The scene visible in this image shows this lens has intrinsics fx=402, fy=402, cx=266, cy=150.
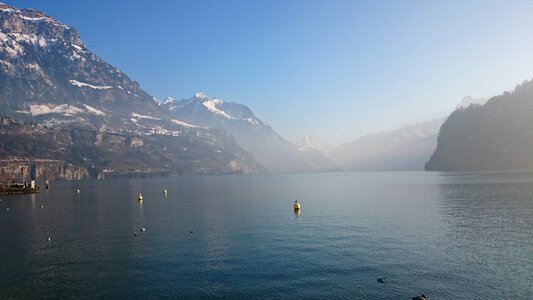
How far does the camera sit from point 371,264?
2264 inches

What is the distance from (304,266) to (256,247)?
1567 cm

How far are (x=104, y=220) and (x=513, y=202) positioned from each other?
12149 centimetres

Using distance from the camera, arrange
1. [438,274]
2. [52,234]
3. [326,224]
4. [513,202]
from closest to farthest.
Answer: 1. [438,274]
2. [52,234]
3. [326,224]
4. [513,202]

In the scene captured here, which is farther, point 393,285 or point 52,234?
point 52,234

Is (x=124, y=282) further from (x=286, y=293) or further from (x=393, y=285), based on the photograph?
(x=393, y=285)

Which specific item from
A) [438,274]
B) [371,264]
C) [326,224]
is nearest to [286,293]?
[371,264]

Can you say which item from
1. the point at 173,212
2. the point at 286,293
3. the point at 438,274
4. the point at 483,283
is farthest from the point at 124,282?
the point at 173,212

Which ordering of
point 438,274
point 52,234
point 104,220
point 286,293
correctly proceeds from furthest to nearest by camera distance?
1. point 104,220
2. point 52,234
3. point 438,274
4. point 286,293

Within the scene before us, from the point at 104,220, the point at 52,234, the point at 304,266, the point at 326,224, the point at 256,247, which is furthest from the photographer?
the point at 104,220

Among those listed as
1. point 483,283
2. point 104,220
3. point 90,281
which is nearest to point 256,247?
point 90,281

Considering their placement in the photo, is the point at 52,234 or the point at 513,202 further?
the point at 513,202

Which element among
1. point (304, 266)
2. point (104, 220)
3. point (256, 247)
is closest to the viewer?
point (304, 266)

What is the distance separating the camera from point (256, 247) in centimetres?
7125

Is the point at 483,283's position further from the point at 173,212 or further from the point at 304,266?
the point at 173,212
